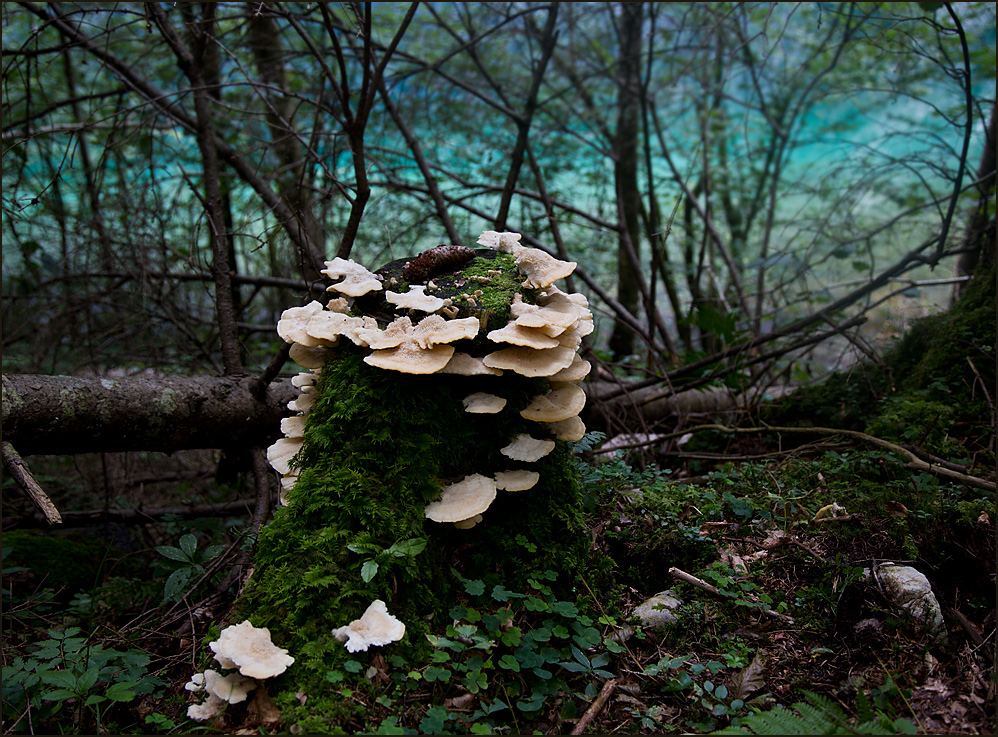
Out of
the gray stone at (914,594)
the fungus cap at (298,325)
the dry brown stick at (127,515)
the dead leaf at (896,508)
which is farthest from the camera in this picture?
the dry brown stick at (127,515)

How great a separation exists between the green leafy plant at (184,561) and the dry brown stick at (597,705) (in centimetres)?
195

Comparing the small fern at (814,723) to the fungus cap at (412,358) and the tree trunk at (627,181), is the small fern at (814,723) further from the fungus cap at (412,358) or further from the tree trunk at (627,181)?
the tree trunk at (627,181)

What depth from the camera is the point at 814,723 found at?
64.5 inches

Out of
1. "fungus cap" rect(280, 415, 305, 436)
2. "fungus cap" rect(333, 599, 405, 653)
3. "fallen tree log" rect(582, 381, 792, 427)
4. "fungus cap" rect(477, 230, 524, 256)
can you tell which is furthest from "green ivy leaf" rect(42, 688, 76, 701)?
"fallen tree log" rect(582, 381, 792, 427)

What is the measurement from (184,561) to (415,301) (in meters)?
1.84

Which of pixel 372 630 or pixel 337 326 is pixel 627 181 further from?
pixel 372 630

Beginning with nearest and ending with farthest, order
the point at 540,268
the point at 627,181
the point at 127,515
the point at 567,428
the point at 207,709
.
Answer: the point at 207,709 → the point at 567,428 → the point at 540,268 → the point at 127,515 → the point at 627,181

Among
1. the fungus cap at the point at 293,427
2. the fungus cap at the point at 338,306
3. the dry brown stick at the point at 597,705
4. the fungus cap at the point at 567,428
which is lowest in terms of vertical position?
the dry brown stick at the point at 597,705

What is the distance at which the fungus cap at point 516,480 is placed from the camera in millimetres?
2332

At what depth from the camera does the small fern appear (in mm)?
1616

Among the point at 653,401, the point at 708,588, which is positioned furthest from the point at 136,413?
the point at 653,401

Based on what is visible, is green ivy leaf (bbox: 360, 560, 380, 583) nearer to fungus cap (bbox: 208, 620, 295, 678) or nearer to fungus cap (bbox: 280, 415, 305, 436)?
fungus cap (bbox: 208, 620, 295, 678)

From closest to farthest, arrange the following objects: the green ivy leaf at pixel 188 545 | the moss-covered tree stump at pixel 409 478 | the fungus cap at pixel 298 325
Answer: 1. the moss-covered tree stump at pixel 409 478
2. the fungus cap at pixel 298 325
3. the green ivy leaf at pixel 188 545

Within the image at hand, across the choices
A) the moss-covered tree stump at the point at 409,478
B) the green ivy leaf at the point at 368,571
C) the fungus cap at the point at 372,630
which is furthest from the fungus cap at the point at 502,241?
the fungus cap at the point at 372,630
